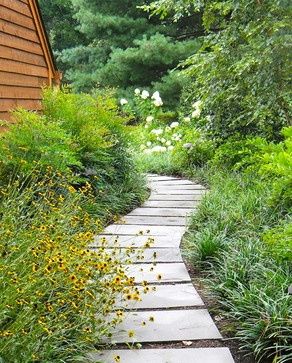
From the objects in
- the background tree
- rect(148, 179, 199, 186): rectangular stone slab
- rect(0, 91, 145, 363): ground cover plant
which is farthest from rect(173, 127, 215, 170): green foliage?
the background tree

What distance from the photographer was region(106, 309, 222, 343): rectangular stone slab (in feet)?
7.94

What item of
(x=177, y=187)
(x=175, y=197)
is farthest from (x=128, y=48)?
(x=175, y=197)

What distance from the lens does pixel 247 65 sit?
5117 millimetres

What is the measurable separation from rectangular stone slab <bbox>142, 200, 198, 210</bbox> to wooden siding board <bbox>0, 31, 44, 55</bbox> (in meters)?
2.67

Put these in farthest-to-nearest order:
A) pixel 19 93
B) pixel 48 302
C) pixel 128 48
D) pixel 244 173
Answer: pixel 128 48
pixel 19 93
pixel 244 173
pixel 48 302

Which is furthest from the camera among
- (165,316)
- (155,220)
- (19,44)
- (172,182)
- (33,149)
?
(172,182)

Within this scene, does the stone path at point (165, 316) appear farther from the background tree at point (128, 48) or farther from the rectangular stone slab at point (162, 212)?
the background tree at point (128, 48)

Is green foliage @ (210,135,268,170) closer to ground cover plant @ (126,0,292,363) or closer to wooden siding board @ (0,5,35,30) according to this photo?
ground cover plant @ (126,0,292,363)

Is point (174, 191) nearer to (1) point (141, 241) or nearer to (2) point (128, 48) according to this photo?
(1) point (141, 241)

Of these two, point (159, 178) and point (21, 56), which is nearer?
point (21, 56)

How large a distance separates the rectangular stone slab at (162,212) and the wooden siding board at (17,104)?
6.52 ft

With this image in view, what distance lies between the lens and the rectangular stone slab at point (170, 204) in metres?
5.56

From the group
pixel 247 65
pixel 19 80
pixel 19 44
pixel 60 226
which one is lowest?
pixel 60 226

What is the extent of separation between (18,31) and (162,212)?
3236 mm
